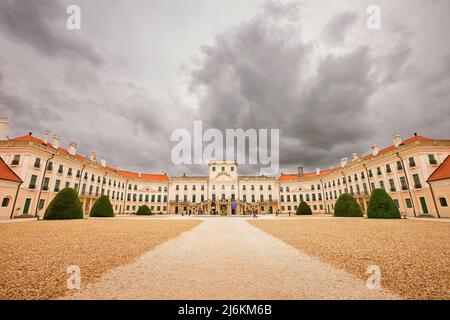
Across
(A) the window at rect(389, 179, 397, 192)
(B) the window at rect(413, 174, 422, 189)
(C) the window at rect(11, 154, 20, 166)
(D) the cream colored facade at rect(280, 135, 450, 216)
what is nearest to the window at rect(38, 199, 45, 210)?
(C) the window at rect(11, 154, 20, 166)

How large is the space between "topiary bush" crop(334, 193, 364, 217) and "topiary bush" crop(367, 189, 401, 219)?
5049 mm

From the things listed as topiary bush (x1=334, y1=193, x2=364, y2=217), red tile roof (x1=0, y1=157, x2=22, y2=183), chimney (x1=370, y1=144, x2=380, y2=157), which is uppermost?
chimney (x1=370, y1=144, x2=380, y2=157)

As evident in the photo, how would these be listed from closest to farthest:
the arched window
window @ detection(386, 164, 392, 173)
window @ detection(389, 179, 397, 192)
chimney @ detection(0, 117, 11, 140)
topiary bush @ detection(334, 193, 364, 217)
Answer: the arched window → topiary bush @ detection(334, 193, 364, 217) → chimney @ detection(0, 117, 11, 140) → window @ detection(389, 179, 397, 192) → window @ detection(386, 164, 392, 173)

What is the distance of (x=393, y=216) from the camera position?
24.2m

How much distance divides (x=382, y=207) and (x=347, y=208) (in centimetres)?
670

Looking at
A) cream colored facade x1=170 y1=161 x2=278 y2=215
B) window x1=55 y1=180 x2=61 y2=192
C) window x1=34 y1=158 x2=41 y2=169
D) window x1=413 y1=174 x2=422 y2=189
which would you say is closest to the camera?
window x1=413 y1=174 x2=422 y2=189

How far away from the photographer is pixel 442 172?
26906 mm

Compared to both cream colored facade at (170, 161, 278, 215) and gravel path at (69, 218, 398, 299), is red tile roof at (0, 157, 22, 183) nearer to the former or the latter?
gravel path at (69, 218, 398, 299)

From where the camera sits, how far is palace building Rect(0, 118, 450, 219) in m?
28.6

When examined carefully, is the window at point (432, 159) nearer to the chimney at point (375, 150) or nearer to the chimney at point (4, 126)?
the chimney at point (375, 150)

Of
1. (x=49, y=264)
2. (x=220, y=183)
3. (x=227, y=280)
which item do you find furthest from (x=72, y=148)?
(x=227, y=280)
